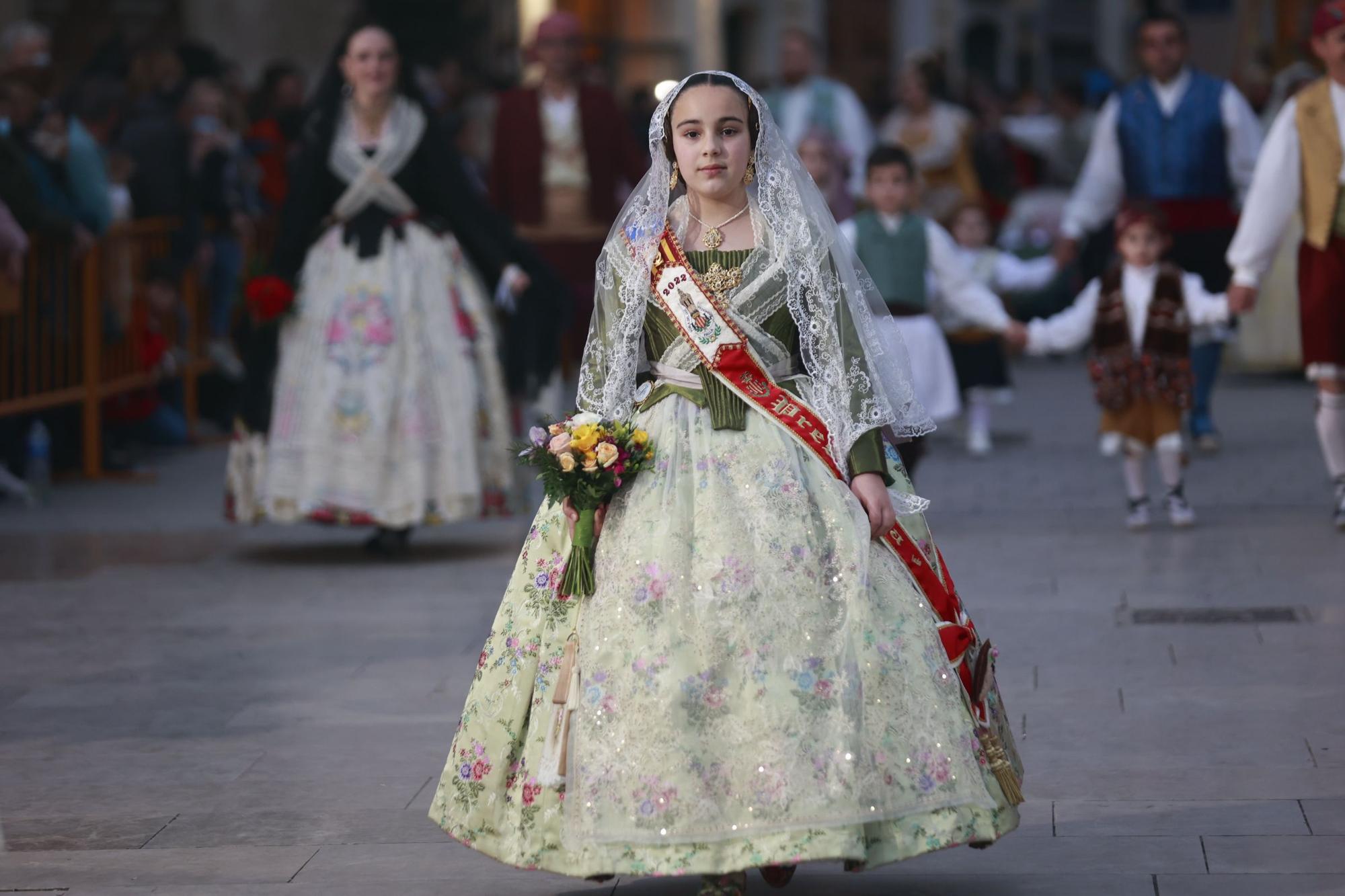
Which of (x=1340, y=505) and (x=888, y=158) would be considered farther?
(x=888, y=158)

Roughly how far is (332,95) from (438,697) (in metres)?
3.31

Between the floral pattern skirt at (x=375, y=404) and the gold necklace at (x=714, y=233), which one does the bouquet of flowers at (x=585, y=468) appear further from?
the floral pattern skirt at (x=375, y=404)

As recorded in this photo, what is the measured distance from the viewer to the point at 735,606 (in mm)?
4617

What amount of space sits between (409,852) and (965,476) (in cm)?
675

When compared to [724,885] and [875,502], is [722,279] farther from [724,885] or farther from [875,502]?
[724,885]

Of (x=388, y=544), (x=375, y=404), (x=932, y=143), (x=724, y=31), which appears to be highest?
(x=724, y=31)

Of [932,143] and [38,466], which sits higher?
[932,143]

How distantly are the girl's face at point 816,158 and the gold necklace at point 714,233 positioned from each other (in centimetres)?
612

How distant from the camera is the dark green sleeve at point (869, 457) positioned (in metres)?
4.82

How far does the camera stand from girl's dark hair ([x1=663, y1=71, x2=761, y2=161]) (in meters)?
4.94

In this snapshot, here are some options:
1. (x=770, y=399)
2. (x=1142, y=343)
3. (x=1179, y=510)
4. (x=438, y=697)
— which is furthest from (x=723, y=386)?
(x=1179, y=510)

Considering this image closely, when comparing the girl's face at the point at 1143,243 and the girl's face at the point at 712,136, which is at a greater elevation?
the girl's face at the point at 712,136

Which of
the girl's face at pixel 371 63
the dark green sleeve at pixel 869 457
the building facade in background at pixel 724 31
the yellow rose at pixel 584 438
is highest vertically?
the building facade in background at pixel 724 31

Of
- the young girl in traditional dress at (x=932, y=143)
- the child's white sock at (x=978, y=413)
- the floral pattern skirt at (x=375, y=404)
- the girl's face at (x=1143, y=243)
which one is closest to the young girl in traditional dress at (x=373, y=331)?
the floral pattern skirt at (x=375, y=404)
